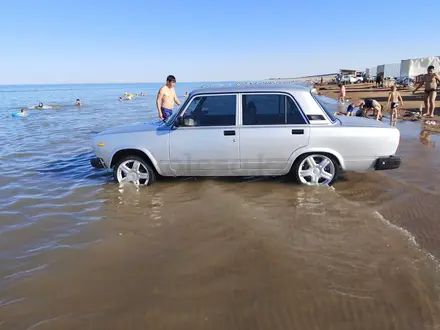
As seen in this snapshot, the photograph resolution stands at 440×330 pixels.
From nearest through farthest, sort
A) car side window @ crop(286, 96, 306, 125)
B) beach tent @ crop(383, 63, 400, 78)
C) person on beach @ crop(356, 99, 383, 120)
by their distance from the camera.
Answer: car side window @ crop(286, 96, 306, 125) → person on beach @ crop(356, 99, 383, 120) → beach tent @ crop(383, 63, 400, 78)

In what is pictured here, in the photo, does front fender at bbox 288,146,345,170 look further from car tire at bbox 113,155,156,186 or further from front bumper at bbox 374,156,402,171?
car tire at bbox 113,155,156,186

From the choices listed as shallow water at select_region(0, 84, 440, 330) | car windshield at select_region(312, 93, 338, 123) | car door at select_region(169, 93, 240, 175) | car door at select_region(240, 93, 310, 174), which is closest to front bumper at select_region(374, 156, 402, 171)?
shallow water at select_region(0, 84, 440, 330)

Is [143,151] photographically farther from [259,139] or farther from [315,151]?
[315,151]

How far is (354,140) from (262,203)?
5.66 feet

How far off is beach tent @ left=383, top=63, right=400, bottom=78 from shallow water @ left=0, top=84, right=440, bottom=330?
48.4 m

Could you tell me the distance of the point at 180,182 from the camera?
6105mm

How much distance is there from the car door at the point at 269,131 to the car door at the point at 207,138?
0.57 ft

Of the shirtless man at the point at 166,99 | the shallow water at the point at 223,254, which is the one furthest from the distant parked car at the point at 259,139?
the shirtless man at the point at 166,99

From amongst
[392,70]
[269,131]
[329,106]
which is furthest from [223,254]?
[392,70]

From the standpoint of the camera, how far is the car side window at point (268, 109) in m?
5.45

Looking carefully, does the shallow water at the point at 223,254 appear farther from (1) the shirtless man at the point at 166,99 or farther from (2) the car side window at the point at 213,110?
(1) the shirtless man at the point at 166,99

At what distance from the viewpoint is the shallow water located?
2.66 meters

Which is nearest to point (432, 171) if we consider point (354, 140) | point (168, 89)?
point (354, 140)

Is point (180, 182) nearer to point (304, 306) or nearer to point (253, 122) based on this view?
point (253, 122)
